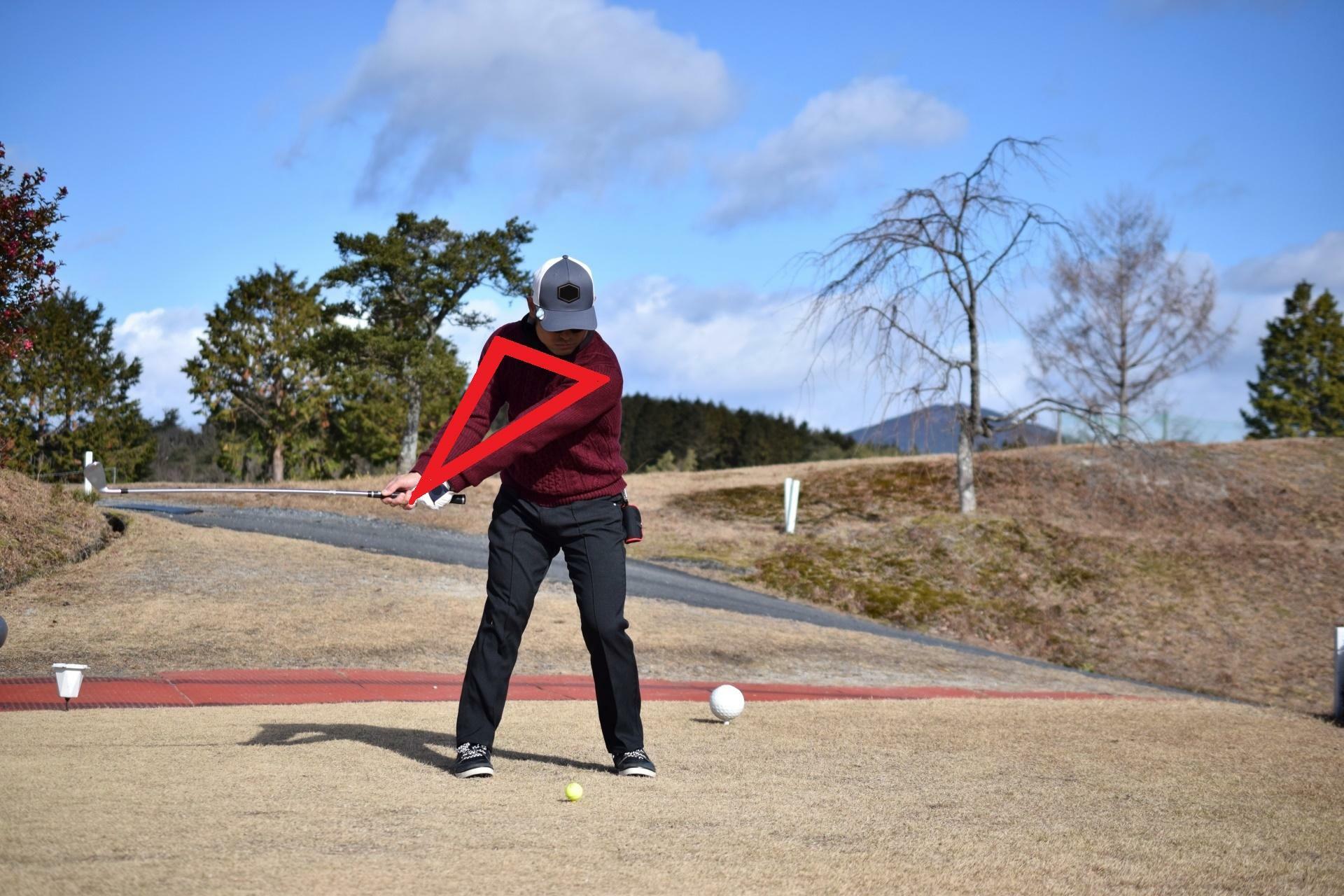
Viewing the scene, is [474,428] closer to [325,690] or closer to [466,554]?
[325,690]

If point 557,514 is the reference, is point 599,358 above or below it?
above

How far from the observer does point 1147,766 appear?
6484 millimetres

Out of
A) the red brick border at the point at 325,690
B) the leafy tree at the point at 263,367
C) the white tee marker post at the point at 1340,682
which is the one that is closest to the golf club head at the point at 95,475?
the red brick border at the point at 325,690

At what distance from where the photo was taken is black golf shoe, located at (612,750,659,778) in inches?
207

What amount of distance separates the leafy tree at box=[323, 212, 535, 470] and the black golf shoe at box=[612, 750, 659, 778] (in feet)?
101

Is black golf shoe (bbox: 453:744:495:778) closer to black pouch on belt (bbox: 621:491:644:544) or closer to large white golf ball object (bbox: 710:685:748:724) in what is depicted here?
black pouch on belt (bbox: 621:491:644:544)

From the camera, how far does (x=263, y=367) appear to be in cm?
4562

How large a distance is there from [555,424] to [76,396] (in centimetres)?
4346

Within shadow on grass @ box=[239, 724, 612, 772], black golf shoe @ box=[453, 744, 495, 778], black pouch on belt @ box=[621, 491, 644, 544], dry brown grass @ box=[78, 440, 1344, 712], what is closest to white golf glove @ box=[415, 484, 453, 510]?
black pouch on belt @ box=[621, 491, 644, 544]

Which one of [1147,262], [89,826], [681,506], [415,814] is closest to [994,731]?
[415,814]

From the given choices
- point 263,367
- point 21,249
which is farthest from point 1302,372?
point 21,249

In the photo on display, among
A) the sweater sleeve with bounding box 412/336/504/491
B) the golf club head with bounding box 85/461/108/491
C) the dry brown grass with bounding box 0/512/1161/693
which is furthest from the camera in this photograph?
the dry brown grass with bounding box 0/512/1161/693

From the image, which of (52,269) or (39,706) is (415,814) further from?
(52,269)
